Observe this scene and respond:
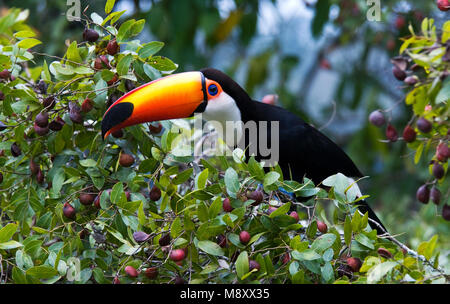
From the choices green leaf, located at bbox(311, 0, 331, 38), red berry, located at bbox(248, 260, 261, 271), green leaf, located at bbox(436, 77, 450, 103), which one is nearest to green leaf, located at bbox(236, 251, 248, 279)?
red berry, located at bbox(248, 260, 261, 271)

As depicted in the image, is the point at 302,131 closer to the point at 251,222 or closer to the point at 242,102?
the point at 242,102

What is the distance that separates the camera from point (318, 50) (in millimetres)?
6602

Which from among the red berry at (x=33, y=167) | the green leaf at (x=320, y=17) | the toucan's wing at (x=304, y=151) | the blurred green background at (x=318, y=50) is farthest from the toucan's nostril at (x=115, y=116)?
the green leaf at (x=320, y=17)

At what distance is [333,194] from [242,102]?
45.4 inches

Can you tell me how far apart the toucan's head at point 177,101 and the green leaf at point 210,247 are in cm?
54

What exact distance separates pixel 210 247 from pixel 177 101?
3.26 feet

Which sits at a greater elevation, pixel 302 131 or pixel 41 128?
pixel 41 128

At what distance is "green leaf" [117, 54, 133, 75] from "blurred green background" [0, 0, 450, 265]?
8.18 feet

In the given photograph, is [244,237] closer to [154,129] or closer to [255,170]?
[255,170]

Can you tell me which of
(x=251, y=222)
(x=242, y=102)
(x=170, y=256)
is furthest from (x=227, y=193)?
(x=242, y=102)

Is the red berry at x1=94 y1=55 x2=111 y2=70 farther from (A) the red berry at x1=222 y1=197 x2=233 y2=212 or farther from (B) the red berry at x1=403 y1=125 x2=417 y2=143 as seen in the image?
(B) the red berry at x1=403 y1=125 x2=417 y2=143

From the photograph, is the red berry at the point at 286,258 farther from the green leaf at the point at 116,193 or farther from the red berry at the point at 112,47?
the red berry at the point at 112,47

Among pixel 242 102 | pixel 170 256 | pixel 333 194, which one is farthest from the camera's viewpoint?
pixel 242 102
